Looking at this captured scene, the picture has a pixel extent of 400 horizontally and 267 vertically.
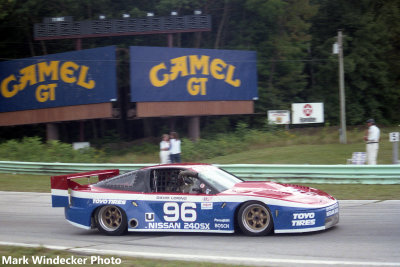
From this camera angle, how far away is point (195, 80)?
34312mm

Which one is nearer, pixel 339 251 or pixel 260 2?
pixel 339 251

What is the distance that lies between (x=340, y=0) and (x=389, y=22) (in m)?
5.17

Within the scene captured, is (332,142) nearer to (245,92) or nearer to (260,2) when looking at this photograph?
(245,92)

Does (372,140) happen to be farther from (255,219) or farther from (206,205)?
(206,205)

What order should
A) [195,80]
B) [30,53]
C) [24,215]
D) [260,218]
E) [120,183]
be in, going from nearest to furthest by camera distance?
[260,218] → [120,183] → [24,215] → [195,80] → [30,53]

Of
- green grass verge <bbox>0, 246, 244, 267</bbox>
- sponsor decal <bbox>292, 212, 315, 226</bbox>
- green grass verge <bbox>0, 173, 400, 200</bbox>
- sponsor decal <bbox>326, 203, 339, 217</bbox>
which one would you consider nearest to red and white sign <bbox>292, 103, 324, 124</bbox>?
green grass verge <bbox>0, 173, 400, 200</bbox>

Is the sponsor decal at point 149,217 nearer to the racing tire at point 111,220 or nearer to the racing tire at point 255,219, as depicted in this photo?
the racing tire at point 111,220

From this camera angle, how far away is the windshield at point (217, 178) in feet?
29.7

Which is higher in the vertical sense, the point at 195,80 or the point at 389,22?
the point at 389,22

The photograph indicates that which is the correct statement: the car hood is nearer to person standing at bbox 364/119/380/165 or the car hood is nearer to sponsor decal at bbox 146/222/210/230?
sponsor decal at bbox 146/222/210/230

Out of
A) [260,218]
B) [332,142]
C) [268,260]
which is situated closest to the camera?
[268,260]

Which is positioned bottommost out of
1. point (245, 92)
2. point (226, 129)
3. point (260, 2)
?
point (226, 129)

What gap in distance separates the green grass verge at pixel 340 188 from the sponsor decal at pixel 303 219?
15.1 ft

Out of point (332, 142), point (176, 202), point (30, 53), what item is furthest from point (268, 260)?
point (30, 53)
